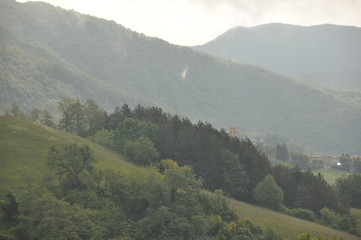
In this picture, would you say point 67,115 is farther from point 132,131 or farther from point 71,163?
point 71,163

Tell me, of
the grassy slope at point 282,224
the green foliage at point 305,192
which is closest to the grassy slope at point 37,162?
the grassy slope at point 282,224

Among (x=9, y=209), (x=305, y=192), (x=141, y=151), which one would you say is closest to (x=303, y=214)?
(x=305, y=192)

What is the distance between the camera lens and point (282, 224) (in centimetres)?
7750

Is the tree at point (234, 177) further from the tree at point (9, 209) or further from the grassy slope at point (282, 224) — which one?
the tree at point (9, 209)

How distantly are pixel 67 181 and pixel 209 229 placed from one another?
77.8 ft

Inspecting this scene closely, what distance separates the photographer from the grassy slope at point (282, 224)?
7394 cm

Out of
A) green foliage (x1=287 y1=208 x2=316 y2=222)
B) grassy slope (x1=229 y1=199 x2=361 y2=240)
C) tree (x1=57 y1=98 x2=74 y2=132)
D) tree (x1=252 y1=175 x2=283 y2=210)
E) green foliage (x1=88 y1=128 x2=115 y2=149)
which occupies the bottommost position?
grassy slope (x1=229 y1=199 x2=361 y2=240)

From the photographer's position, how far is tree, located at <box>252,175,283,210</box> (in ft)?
308

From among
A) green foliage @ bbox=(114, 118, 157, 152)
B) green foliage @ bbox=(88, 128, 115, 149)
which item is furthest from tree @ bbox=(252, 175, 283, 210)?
green foliage @ bbox=(88, 128, 115, 149)

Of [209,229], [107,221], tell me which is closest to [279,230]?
[209,229]

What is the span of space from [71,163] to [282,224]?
1606 inches

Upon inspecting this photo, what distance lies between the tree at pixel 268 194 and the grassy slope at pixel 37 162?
16.5 ft

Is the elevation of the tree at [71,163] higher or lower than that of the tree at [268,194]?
lower

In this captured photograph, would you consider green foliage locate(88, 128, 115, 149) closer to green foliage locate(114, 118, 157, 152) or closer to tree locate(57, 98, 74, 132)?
green foliage locate(114, 118, 157, 152)
